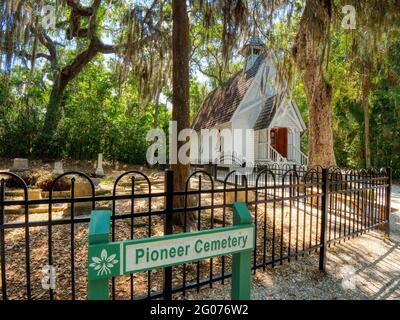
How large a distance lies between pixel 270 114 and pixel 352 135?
446 inches

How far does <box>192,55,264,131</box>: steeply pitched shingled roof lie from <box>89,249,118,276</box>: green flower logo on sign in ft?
50.2

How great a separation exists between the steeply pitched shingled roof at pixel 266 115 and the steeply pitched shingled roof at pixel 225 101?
5.67 feet

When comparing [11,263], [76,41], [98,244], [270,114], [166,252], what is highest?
[76,41]

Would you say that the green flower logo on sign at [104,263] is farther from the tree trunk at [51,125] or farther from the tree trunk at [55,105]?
the tree trunk at [51,125]

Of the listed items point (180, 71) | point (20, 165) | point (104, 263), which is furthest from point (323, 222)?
point (20, 165)

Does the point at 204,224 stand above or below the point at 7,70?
below

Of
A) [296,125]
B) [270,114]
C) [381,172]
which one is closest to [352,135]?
[296,125]

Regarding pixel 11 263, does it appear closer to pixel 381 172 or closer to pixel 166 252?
pixel 166 252

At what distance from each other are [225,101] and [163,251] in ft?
60.3

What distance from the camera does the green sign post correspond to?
1.72m

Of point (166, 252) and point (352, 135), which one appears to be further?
point (352, 135)

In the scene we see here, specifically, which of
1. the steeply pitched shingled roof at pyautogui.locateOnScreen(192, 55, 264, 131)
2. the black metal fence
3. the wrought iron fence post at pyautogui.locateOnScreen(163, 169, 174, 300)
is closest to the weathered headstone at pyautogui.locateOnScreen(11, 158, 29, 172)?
the black metal fence

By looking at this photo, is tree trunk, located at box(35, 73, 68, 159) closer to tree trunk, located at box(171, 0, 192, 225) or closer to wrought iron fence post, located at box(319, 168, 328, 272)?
tree trunk, located at box(171, 0, 192, 225)
